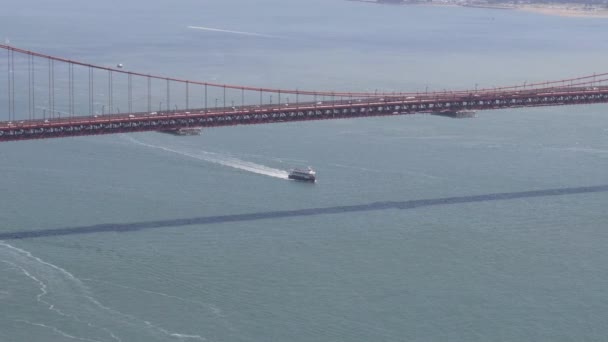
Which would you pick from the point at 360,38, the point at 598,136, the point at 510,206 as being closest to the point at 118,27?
the point at 360,38

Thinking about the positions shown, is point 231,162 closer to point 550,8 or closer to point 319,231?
point 319,231

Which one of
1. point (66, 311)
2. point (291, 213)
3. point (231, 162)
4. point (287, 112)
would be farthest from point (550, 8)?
point (66, 311)

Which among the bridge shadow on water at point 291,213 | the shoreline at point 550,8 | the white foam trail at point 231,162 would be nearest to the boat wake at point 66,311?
the bridge shadow on water at point 291,213

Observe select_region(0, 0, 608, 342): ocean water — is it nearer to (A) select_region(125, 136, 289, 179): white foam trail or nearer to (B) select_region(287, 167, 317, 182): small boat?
(A) select_region(125, 136, 289, 179): white foam trail

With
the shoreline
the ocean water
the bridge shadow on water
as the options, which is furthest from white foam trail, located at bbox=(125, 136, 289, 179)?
the shoreline

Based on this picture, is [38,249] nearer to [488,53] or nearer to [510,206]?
[510,206]

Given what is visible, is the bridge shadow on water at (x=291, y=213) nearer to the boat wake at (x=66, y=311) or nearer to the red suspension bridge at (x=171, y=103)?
the boat wake at (x=66, y=311)
